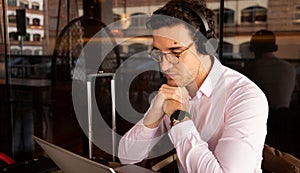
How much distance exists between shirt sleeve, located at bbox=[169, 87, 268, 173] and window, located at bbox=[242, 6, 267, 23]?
218 centimetres

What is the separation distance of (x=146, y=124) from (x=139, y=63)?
2.49 metres

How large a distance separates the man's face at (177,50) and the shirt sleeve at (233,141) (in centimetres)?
17

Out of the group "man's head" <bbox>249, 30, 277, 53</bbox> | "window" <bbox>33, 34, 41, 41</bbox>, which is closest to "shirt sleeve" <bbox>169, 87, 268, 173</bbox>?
"man's head" <bbox>249, 30, 277, 53</bbox>

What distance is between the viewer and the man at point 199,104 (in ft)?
3.23

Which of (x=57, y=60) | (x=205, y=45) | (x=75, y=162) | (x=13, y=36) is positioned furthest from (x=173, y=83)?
(x=13, y=36)

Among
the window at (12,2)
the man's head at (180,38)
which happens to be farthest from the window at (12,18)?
the man's head at (180,38)

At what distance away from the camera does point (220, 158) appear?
97 centimetres

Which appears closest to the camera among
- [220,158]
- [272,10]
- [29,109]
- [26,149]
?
[220,158]

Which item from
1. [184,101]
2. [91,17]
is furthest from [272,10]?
[91,17]

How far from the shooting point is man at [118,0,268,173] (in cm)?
99

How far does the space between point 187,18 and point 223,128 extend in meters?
0.38

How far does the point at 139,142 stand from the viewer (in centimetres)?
A: 133

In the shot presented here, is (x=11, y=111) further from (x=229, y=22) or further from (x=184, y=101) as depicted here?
(x=184, y=101)

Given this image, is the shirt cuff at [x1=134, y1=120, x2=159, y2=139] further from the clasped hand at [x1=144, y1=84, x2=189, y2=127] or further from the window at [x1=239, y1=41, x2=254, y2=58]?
the window at [x1=239, y1=41, x2=254, y2=58]
